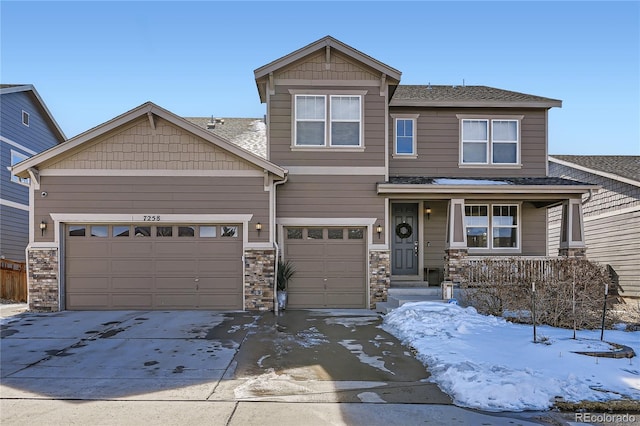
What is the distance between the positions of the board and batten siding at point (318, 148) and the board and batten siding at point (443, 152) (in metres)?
1.14

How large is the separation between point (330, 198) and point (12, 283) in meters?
10.7

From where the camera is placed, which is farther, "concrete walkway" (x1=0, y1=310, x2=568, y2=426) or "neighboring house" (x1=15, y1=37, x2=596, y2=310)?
"neighboring house" (x1=15, y1=37, x2=596, y2=310)

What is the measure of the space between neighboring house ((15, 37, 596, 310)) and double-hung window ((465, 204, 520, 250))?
0.04m

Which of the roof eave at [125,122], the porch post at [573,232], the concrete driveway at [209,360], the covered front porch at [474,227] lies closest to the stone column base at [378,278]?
the covered front porch at [474,227]

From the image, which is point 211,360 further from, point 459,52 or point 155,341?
point 459,52

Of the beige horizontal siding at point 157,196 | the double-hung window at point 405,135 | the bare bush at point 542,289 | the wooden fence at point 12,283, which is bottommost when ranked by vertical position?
the wooden fence at point 12,283

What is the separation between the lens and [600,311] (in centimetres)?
1009

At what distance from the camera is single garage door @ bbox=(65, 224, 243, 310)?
1230cm

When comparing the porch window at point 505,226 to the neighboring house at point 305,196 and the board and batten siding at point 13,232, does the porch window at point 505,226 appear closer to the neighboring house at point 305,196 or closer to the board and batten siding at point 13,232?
the neighboring house at point 305,196

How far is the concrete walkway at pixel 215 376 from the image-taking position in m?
4.94

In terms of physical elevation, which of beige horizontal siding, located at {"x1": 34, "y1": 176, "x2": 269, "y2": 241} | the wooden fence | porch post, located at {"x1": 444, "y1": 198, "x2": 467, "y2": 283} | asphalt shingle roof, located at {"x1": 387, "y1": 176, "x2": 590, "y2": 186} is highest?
asphalt shingle roof, located at {"x1": 387, "y1": 176, "x2": 590, "y2": 186}

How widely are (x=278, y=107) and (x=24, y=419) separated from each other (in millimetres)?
10140

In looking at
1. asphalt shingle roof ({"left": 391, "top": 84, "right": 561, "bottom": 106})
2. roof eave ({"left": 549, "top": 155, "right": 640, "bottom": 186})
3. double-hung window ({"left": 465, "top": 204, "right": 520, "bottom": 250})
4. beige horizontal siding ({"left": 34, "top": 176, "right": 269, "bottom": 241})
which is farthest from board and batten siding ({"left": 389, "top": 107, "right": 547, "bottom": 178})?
beige horizontal siding ({"left": 34, "top": 176, "right": 269, "bottom": 241})

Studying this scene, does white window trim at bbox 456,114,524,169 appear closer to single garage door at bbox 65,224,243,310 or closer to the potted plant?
the potted plant
